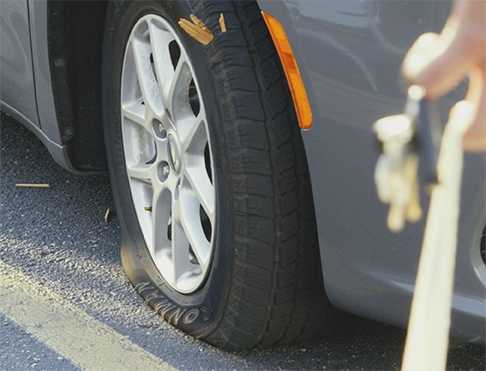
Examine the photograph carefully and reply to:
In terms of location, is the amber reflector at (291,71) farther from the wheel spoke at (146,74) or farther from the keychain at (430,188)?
the keychain at (430,188)

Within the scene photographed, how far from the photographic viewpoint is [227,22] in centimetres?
169

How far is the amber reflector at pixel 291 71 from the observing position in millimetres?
1547

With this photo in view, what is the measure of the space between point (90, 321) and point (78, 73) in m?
0.71

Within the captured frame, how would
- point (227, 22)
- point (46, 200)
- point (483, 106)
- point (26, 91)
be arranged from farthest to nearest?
point (46, 200), point (26, 91), point (227, 22), point (483, 106)

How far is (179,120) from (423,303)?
57.2 inches

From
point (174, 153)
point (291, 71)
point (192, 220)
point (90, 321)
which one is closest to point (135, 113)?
point (174, 153)

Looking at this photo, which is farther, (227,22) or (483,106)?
(227,22)

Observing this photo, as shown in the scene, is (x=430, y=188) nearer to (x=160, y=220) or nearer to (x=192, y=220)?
(x=192, y=220)

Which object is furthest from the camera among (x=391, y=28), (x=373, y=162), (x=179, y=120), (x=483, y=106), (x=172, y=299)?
(x=172, y=299)

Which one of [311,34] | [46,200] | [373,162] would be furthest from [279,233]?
[46,200]

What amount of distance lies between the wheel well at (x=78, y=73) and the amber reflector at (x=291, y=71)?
0.80 m

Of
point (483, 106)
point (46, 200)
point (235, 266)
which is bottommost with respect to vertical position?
point (46, 200)

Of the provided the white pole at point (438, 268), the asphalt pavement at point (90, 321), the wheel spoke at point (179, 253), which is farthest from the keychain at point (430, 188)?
the wheel spoke at point (179, 253)

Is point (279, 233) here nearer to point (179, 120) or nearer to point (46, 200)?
point (179, 120)
